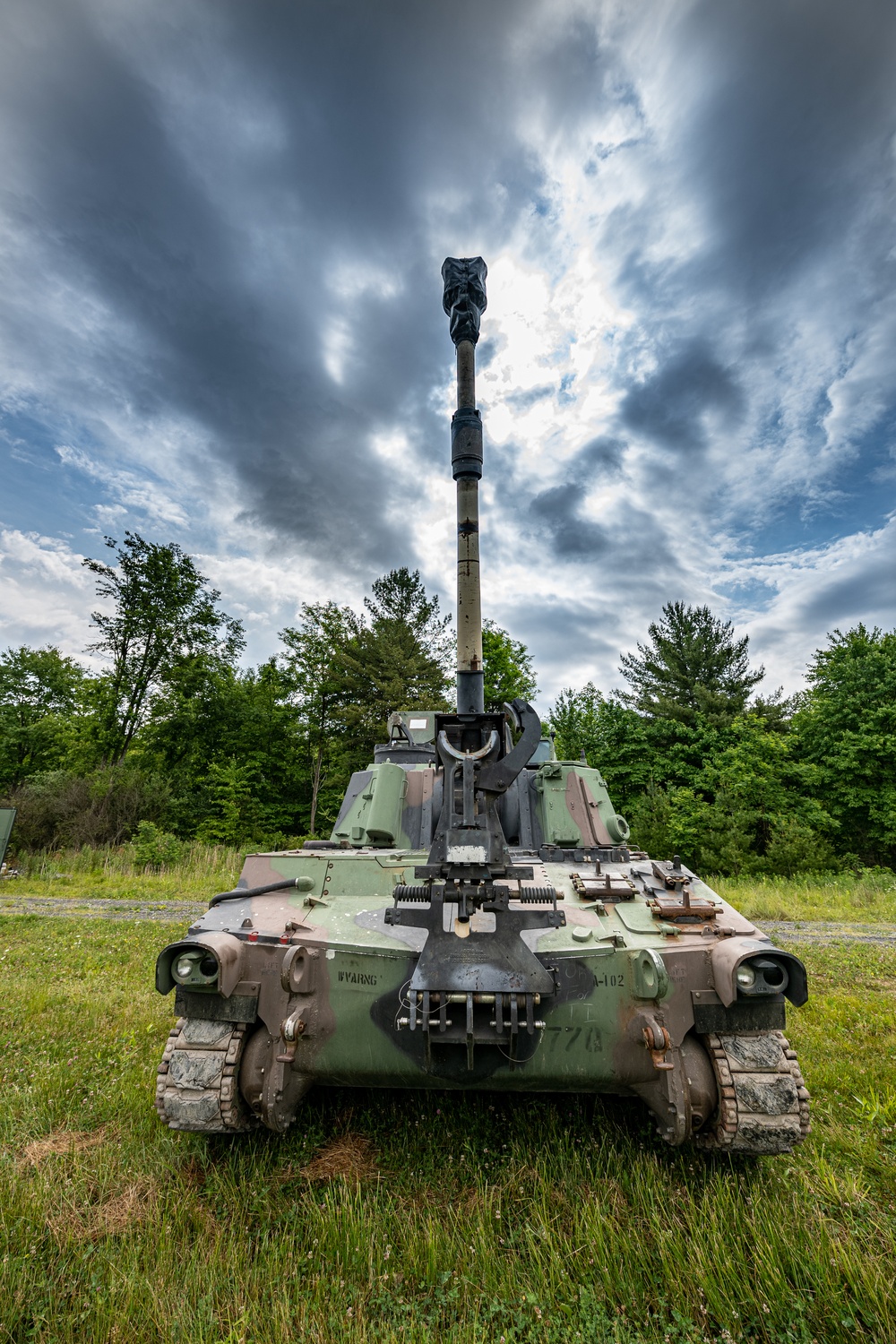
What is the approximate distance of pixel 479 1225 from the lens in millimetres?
2867

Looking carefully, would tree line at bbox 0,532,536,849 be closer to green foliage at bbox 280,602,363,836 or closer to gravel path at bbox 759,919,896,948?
green foliage at bbox 280,602,363,836

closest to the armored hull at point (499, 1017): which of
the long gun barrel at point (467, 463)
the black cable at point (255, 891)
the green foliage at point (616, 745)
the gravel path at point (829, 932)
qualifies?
the black cable at point (255, 891)

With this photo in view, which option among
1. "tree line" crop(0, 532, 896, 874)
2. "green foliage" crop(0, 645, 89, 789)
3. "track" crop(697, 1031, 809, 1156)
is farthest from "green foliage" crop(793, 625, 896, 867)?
"green foliage" crop(0, 645, 89, 789)

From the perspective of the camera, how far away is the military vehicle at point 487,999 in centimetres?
299

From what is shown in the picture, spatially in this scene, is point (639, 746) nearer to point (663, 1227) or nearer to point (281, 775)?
point (281, 775)

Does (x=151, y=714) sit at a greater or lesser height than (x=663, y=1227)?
greater

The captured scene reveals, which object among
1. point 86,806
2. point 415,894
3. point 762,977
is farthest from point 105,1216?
point 86,806

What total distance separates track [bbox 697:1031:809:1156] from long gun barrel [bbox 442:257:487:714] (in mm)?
2343

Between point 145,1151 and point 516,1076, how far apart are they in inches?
81.3

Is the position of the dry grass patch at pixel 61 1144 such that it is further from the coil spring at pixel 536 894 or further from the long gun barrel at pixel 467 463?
the long gun barrel at pixel 467 463

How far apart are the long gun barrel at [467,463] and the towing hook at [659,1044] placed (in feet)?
6.83

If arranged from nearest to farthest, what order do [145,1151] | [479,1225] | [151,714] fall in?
1. [479,1225]
2. [145,1151]
3. [151,714]

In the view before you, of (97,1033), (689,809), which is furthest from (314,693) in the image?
(97,1033)

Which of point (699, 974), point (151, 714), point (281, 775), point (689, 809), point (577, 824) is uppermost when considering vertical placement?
point (151, 714)
